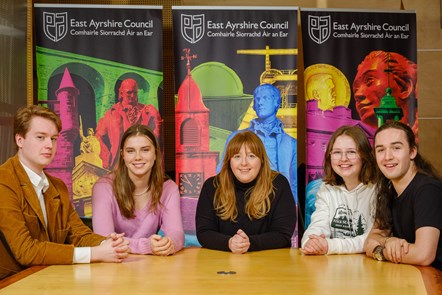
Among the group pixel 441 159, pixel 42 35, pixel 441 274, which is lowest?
pixel 441 274

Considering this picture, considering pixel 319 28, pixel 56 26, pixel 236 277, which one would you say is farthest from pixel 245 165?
pixel 56 26

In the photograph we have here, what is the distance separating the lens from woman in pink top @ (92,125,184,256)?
374 cm

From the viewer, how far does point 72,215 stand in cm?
357

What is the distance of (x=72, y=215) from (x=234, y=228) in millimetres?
890

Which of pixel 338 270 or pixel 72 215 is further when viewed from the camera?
pixel 72 215

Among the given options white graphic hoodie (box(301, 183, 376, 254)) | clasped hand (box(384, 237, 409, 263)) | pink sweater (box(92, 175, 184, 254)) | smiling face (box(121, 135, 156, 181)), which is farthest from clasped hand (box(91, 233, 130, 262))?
clasped hand (box(384, 237, 409, 263))

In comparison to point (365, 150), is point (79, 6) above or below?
above

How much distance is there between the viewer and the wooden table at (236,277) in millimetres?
2490

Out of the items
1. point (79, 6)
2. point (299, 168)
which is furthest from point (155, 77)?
point (299, 168)

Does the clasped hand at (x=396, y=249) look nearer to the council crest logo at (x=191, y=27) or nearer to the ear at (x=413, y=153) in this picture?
the ear at (x=413, y=153)

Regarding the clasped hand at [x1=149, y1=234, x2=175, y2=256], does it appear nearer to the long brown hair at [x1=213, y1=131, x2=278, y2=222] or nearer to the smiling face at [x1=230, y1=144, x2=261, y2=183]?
the long brown hair at [x1=213, y1=131, x2=278, y2=222]

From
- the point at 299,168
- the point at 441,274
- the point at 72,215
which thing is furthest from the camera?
the point at 299,168

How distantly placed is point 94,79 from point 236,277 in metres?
3.27

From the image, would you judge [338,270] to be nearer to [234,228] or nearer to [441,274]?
[441,274]
